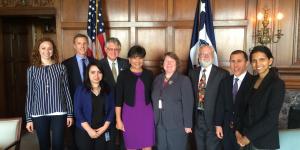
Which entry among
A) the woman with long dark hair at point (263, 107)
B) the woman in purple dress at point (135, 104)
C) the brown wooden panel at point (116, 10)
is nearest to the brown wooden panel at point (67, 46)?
the brown wooden panel at point (116, 10)

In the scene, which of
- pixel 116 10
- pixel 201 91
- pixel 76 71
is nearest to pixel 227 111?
pixel 201 91

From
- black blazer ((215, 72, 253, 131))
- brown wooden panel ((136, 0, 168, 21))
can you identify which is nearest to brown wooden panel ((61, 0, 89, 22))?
brown wooden panel ((136, 0, 168, 21))

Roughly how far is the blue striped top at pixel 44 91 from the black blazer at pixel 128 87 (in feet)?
1.85

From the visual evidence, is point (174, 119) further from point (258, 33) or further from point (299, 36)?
point (299, 36)

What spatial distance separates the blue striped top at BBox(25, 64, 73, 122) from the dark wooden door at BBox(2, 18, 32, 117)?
3235mm

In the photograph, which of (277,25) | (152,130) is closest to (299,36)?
(277,25)

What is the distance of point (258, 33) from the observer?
3799 millimetres

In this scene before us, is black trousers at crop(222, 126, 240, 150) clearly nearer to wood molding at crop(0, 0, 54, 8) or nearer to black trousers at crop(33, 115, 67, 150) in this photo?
black trousers at crop(33, 115, 67, 150)

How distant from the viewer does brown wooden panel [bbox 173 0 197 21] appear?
→ 405 centimetres

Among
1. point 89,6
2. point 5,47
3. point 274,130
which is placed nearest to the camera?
point 274,130

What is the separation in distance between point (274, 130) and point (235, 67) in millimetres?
802

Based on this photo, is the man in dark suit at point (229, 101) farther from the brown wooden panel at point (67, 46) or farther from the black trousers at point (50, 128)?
the brown wooden panel at point (67, 46)

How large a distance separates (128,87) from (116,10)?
76.7 inches

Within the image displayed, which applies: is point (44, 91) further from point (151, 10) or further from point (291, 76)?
point (291, 76)
